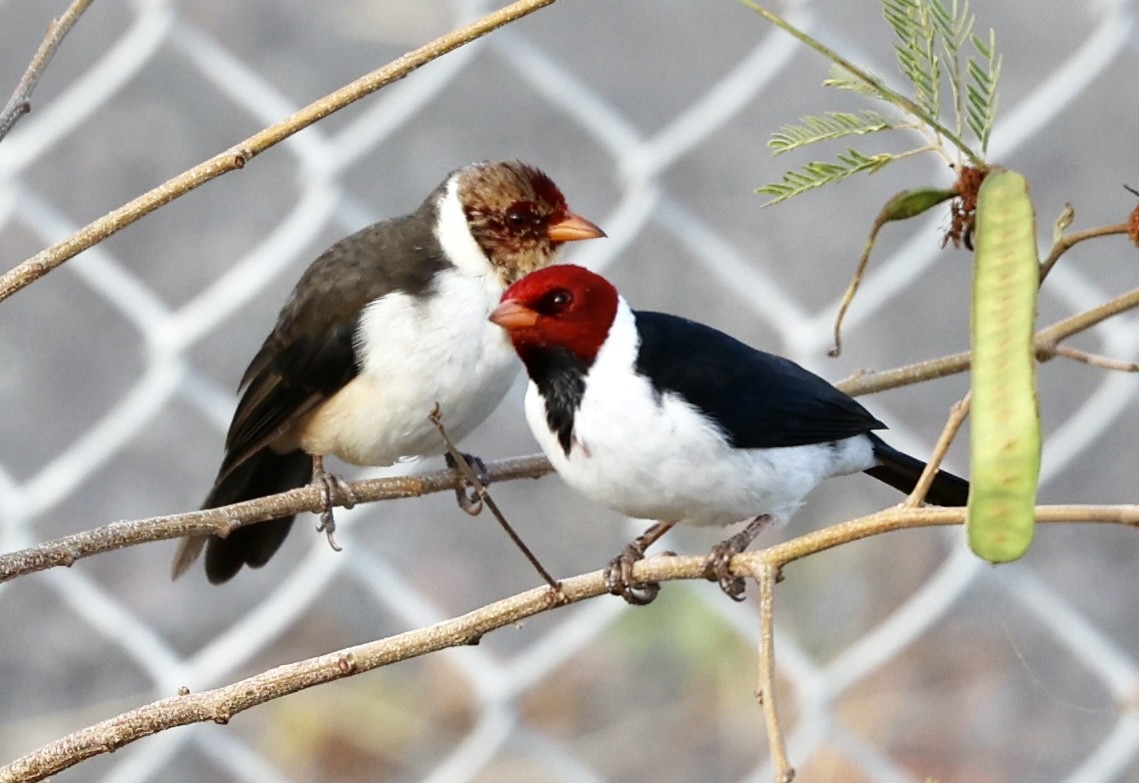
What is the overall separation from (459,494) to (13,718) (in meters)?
1.41

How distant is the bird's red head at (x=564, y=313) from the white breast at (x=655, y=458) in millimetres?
14

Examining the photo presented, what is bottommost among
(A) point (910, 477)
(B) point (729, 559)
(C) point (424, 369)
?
(B) point (729, 559)

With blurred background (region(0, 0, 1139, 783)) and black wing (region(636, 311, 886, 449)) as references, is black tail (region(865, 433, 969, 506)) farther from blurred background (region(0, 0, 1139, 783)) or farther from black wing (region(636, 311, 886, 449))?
blurred background (region(0, 0, 1139, 783))

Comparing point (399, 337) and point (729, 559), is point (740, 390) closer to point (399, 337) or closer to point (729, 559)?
point (729, 559)

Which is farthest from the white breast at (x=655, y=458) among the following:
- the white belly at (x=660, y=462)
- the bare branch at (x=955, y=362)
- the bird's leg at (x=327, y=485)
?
the bird's leg at (x=327, y=485)

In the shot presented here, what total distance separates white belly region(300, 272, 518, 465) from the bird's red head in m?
0.39

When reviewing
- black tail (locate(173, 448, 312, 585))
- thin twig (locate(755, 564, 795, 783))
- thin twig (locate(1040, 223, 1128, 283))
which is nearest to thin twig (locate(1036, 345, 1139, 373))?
thin twig (locate(1040, 223, 1128, 283))

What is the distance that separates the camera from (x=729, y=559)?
1.01 metres

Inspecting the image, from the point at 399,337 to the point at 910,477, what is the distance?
1.75ft

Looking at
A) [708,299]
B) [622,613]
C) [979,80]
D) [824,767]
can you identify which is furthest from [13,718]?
[979,80]

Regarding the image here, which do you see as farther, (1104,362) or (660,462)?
(660,462)

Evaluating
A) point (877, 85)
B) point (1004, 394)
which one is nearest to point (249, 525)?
point (877, 85)

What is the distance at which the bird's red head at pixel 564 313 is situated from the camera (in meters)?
1.35

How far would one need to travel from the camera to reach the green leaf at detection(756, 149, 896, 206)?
2.90 feet
